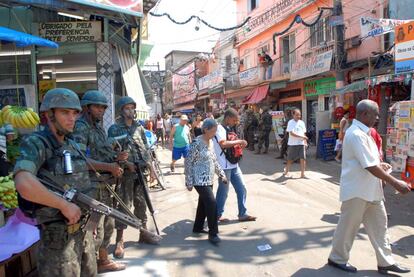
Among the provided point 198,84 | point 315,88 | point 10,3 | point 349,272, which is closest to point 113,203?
point 349,272

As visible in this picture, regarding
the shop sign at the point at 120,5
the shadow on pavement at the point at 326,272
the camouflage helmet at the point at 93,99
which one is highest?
the shop sign at the point at 120,5

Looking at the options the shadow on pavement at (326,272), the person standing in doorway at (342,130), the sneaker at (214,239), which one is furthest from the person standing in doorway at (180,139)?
the shadow on pavement at (326,272)

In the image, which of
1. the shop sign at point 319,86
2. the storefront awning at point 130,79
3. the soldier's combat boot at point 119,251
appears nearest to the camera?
the soldier's combat boot at point 119,251

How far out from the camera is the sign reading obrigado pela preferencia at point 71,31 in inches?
304

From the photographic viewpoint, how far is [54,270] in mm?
2527

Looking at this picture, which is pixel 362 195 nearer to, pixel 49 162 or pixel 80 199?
pixel 80 199

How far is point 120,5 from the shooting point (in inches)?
268

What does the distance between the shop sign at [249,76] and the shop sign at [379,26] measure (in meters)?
10.7

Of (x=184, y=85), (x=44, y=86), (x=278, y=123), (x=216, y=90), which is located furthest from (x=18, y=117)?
(x=184, y=85)

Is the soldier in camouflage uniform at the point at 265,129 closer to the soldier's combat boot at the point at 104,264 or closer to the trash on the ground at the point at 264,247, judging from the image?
the trash on the ground at the point at 264,247

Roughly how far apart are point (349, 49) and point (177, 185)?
32.7 feet

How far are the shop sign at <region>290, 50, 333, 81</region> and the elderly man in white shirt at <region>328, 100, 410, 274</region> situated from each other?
38.6 ft

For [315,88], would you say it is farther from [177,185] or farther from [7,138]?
[7,138]

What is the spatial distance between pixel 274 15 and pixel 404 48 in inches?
480
